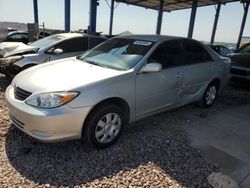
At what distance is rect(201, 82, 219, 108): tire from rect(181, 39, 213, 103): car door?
0.27 m

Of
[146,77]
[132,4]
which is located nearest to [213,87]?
[146,77]

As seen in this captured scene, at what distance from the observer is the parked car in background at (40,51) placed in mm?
5590

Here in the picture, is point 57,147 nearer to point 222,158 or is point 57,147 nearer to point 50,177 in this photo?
point 50,177

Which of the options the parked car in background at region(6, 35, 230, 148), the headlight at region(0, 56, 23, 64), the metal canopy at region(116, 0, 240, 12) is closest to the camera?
the parked car in background at region(6, 35, 230, 148)

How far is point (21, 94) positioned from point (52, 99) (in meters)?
0.54

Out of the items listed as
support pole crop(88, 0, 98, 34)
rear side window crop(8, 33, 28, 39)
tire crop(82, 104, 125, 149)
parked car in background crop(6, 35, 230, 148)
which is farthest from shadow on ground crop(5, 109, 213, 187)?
rear side window crop(8, 33, 28, 39)

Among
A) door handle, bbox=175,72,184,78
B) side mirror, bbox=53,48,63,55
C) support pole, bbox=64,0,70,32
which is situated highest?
support pole, bbox=64,0,70,32

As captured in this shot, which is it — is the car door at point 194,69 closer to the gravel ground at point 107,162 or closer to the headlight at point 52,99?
the gravel ground at point 107,162

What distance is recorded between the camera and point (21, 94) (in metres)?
3.00

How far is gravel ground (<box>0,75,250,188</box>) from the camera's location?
8.73 feet

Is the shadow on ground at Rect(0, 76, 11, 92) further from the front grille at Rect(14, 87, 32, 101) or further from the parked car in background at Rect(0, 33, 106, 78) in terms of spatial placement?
the front grille at Rect(14, 87, 32, 101)

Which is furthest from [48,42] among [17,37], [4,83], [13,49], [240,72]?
[17,37]

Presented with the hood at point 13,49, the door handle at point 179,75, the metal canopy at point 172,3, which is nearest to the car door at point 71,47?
the hood at point 13,49

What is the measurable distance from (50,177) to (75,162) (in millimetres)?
374
